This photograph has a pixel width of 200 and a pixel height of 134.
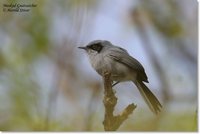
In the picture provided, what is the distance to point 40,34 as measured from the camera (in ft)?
8.87

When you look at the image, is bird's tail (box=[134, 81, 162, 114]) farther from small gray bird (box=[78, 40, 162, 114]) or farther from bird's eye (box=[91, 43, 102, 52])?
bird's eye (box=[91, 43, 102, 52])

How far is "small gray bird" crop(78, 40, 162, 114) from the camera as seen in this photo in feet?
8.58

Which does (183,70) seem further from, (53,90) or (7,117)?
(7,117)

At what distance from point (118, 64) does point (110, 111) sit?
0.21m

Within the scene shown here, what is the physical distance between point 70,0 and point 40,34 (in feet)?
0.57

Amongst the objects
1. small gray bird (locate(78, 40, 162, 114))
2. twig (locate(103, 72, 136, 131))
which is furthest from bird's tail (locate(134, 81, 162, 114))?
twig (locate(103, 72, 136, 131))

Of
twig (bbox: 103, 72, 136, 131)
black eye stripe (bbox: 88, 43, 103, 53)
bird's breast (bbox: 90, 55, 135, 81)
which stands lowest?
twig (bbox: 103, 72, 136, 131)

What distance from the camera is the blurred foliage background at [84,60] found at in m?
2.69

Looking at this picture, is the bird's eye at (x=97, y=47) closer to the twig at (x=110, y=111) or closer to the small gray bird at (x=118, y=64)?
the small gray bird at (x=118, y=64)

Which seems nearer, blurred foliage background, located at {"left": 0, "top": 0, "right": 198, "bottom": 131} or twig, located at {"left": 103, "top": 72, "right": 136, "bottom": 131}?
twig, located at {"left": 103, "top": 72, "right": 136, "bottom": 131}

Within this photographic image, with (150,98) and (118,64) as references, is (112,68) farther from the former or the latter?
(150,98)

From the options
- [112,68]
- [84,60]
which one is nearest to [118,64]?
[112,68]

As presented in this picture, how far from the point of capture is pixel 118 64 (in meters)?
2.62

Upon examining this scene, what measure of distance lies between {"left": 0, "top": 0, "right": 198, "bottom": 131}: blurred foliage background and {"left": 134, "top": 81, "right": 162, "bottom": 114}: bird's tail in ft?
0.06
